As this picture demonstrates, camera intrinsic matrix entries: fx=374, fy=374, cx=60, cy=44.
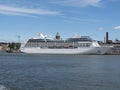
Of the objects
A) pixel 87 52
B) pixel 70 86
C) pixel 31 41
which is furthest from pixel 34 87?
pixel 31 41

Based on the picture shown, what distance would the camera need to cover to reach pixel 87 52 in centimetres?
17312

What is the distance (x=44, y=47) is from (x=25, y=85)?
483 ft

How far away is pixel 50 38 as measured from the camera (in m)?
191

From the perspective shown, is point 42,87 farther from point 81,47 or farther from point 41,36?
point 41,36

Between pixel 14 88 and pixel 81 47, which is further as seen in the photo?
pixel 81 47

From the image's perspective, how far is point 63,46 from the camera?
7072 inches

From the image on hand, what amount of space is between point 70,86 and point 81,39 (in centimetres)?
14717

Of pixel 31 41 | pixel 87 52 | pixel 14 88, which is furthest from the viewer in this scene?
pixel 31 41

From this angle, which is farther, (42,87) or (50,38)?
(50,38)

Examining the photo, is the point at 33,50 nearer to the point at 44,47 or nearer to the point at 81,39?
the point at 44,47

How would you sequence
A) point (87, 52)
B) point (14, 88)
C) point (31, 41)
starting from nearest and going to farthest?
point (14, 88) < point (87, 52) < point (31, 41)

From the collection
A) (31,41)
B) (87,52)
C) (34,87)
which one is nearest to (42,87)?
(34,87)

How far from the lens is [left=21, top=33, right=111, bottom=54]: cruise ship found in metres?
175

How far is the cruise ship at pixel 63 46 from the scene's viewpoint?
17525 cm
